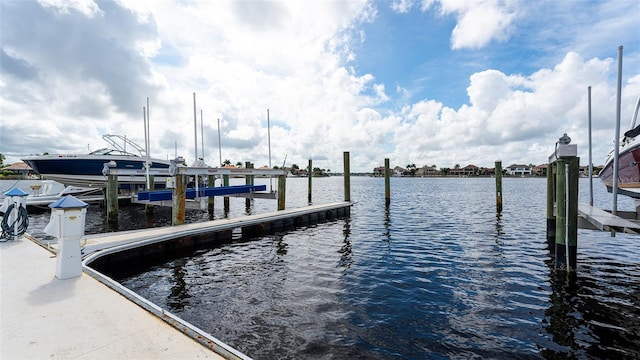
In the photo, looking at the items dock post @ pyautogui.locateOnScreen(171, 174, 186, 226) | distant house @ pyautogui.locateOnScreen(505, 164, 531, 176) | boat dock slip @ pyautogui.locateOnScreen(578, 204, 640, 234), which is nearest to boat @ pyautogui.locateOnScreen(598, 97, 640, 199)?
boat dock slip @ pyautogui.locateOnScreen(578, 204, 640, 234)

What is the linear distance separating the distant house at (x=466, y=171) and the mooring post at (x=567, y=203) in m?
202

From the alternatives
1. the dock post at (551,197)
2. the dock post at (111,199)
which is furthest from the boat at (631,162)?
the dock post at (111,199)

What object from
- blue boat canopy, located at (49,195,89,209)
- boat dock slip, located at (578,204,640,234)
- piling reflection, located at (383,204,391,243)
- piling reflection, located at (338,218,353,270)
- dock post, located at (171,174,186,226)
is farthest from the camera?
piling reflection, located at (383,204,391,243)

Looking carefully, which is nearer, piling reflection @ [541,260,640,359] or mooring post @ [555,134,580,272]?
piling reflection @ [541,260,640,359]

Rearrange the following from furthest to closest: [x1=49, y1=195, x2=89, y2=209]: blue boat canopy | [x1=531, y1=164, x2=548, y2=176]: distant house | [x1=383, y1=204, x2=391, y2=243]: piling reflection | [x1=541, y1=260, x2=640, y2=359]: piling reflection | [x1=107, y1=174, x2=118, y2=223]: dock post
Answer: [x1=531, y1=164, x2=548, y2=176]: distant house → [x1=107, y1=174, x2=118, y2=223]: dock post → [x1=383, y1=204, x2=391, y2=243]: piling reflection → [x1=49, y1=195, x2=89, y2=209]: blue boat canopy → [x1=541, y1=260, x2=640, y2=359]: piling reflection

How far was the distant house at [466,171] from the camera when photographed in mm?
192875

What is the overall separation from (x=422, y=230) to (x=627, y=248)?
799 centimetres

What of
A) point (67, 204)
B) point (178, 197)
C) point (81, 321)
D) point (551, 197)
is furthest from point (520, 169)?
point (81, 321)

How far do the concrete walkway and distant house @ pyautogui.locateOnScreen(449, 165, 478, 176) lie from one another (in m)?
209

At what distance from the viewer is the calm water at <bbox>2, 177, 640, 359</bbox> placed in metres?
5.56

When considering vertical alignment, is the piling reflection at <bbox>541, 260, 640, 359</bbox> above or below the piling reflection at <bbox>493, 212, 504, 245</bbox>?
above

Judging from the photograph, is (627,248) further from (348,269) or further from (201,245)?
(201,245)

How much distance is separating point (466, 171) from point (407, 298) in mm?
207144

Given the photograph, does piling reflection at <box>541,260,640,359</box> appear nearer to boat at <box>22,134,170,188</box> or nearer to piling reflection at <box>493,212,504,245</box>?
piling reflection at <box>493,212,504,245</box>
